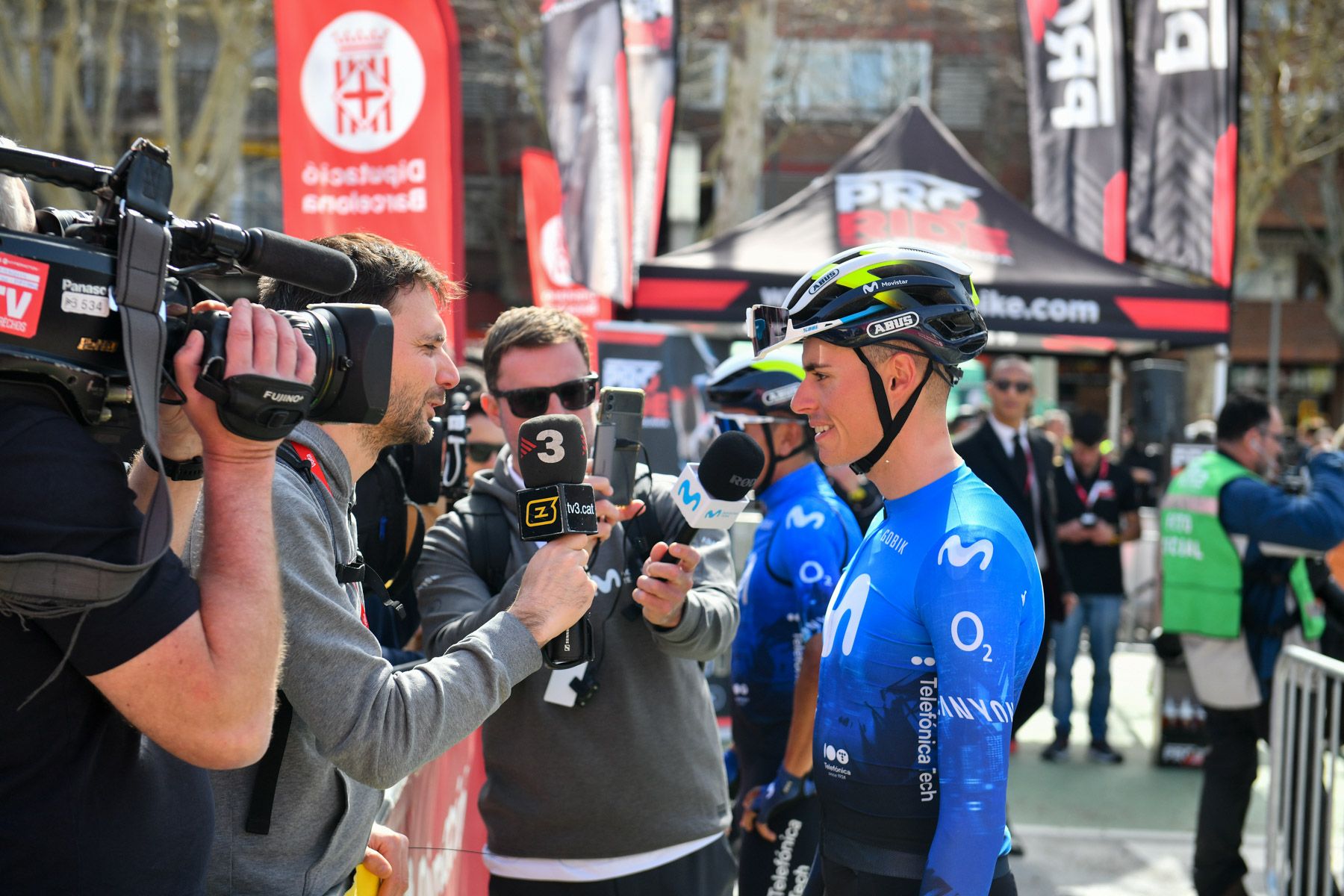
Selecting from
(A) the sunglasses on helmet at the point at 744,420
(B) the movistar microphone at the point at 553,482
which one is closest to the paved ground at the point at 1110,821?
(A) the sunglasses on helmet at the point at 744,420

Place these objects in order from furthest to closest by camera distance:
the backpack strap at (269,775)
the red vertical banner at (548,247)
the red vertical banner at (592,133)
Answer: the red vertical banner at (548,247) → the red vertical banner at (592,133) → the backpack strap at (269,775)

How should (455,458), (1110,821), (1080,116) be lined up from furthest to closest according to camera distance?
(1080,116) → (1110,821) → (455,458)

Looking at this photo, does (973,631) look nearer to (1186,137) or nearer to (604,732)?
(604,732)

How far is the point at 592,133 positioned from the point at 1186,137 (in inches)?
163

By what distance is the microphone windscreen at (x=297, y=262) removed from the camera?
62.2 inches

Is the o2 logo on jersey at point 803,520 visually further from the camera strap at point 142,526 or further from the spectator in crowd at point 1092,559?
the spectator in crowd at point 1092,559

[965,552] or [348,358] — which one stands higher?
[348,358]

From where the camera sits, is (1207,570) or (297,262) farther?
(1207,570)

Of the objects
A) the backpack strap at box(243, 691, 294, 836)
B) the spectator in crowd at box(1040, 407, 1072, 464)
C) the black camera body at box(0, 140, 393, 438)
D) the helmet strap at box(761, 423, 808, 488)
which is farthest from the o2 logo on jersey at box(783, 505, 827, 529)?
the spectator in crowd at box(1040, 407, 1072, 464)

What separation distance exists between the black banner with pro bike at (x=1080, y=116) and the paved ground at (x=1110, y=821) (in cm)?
360

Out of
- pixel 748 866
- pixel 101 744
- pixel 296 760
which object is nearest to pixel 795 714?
pixel 748 866

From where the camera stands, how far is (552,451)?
2.21m

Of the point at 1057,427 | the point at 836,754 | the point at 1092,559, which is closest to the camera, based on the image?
the point at 836,754

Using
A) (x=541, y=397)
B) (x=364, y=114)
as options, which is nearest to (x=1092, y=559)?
(x=364, y=114)
